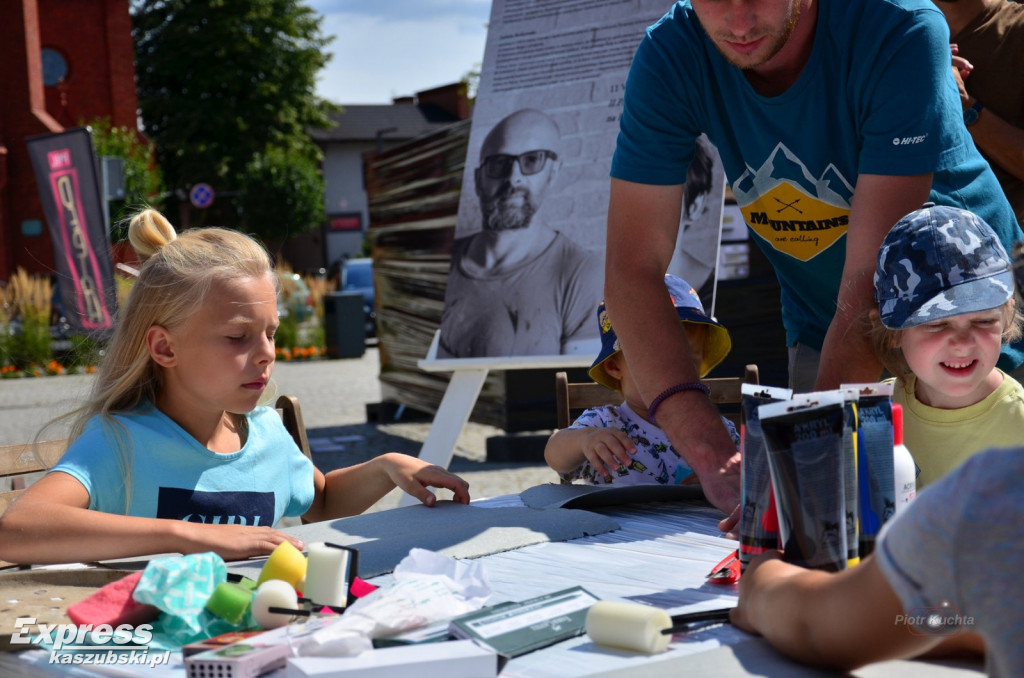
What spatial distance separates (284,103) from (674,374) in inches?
1469

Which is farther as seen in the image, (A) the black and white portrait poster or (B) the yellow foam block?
(A) the black and white portrait poster

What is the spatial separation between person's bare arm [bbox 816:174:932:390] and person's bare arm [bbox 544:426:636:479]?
2.12ft

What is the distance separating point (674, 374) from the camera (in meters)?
1.87

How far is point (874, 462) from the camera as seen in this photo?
118cm

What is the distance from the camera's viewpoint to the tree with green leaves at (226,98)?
35781 millimetres

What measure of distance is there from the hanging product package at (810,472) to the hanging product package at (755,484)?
0.28ft

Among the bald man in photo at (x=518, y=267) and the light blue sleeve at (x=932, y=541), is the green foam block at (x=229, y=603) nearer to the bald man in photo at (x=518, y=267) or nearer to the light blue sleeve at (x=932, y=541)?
the light blue sleeve at (x=932, y=541)

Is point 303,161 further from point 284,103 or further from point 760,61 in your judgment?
point 760,61

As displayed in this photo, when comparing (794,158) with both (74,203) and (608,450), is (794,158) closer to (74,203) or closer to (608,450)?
→ (608,450)

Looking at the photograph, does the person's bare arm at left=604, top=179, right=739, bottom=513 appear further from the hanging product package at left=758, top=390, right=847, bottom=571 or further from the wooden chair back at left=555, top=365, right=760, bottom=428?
the wooden chair back at left=555, top=365, right=760, bottom=428

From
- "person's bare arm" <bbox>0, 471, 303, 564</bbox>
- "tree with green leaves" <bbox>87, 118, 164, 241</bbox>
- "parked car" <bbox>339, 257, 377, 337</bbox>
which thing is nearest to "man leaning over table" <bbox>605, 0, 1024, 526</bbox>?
"person's bare arm" <bbox>0, 471, 303, 564</bbox>

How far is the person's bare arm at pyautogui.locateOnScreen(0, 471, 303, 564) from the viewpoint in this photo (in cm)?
156

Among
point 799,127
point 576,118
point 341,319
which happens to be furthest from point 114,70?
point 799,127

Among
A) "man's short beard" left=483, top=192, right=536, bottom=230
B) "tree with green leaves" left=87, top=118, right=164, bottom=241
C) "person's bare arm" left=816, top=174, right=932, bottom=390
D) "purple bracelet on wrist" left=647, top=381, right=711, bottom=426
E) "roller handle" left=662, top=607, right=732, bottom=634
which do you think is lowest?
"roller handle" left=662, top=607, right=732, bottom=634
